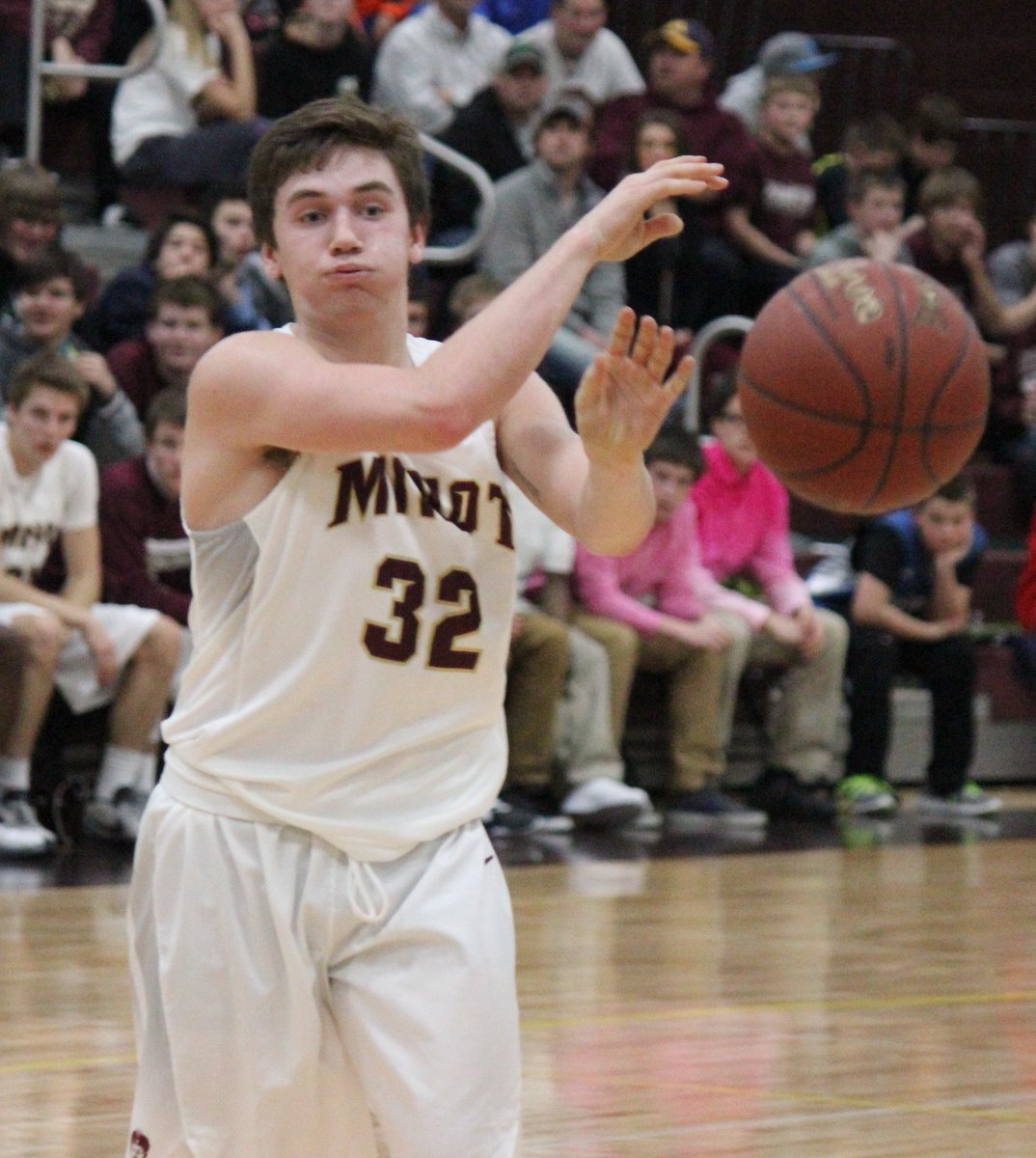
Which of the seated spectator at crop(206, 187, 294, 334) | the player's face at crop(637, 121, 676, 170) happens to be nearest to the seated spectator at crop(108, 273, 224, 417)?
the seated spectator at crop(206, 187, 294, 334)

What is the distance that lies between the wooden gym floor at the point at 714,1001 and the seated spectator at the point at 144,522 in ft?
2.86

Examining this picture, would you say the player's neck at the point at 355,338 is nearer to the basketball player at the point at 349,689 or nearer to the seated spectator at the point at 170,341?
the basketball player at the point at 349,689

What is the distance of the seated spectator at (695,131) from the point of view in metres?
10.2

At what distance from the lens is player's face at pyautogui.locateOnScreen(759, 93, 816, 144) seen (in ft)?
34.9

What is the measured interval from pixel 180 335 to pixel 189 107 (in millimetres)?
1836

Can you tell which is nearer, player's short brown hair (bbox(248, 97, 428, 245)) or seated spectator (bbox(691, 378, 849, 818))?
player's short brown hair (bbox(248, 97, 428, 245))

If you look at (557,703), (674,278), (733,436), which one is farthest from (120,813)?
(674,278)

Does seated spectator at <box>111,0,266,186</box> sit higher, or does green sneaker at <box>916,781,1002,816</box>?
seated spectator at <box>111,0,266,186</box>

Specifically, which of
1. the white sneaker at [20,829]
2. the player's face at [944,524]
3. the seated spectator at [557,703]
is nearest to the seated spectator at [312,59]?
the seated spectator at [557,703]

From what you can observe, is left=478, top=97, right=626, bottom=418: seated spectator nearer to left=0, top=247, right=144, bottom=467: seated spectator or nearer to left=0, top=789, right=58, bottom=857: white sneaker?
left=0, top=247, right=144, bottom=467: seated spectator

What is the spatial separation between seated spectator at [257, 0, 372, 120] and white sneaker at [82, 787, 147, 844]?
3641mm

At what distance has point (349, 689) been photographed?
2.65 m

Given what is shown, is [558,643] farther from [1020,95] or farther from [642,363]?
[1020,95]

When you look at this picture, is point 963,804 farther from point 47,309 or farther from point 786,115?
point 47,309
